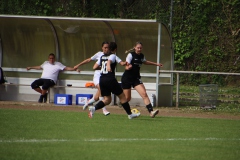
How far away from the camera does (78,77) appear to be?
23.0m

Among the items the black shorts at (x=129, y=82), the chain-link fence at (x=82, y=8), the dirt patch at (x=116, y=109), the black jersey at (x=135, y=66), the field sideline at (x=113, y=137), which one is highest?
the chain-link fence at (x=82, y=8)

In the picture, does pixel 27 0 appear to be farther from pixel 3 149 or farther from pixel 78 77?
pixel 3 149

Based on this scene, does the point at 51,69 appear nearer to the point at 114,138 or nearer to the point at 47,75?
the point at 47,75

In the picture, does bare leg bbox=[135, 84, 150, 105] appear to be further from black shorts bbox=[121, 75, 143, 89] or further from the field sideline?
the field sideline

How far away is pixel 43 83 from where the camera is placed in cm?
2214

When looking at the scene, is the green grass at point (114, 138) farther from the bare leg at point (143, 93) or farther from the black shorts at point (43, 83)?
the black shorts at point (43, 83)

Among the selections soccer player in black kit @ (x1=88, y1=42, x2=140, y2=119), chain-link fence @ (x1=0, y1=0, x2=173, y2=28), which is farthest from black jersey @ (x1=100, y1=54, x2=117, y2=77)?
chain-link fence @ (x1=0, y1=0, x2=173, y2=28)

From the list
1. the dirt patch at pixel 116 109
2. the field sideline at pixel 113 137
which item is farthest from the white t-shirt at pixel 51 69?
the field sideline at pixel 113 137

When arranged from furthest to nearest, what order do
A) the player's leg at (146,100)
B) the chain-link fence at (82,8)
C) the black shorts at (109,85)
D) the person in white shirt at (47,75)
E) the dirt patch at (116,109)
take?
the chain-link fence at (82,8), the person in white shirt at (47,75), the dirt patch at (116,109), the player's leg at (146,100), the black shorts at (109,85)

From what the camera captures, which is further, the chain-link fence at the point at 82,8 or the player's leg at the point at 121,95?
the chain-link fence at the point at 82,8

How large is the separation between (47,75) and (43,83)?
1.00 feet

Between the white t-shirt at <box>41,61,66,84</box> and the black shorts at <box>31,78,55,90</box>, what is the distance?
159 mm

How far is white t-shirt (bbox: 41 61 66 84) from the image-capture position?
73.1 feet

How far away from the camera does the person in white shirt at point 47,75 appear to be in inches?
869
